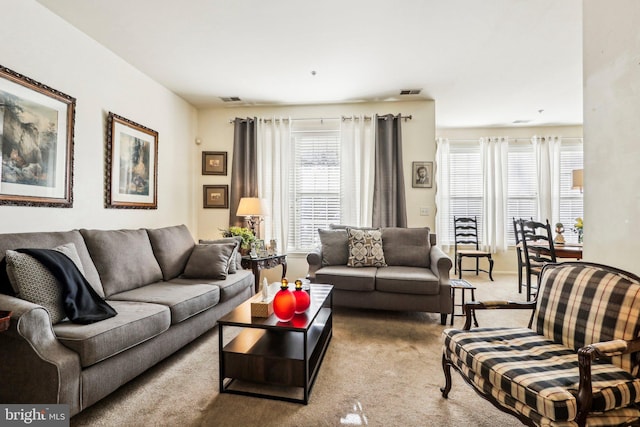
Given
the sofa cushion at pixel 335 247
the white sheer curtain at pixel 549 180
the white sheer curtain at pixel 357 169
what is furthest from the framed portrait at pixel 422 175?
the white sheer curtain at pixel 549 180

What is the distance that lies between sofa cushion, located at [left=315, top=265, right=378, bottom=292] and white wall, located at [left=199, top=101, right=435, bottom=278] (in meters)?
1.31

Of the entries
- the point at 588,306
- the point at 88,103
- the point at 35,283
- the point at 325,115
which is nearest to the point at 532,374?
the point at 588,306

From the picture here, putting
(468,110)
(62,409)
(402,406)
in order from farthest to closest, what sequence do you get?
(468,110) < (402,406) < (62,409)

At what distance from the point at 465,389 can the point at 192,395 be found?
1693 mm

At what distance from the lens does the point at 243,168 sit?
454 cm

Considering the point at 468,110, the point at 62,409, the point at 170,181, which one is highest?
the point at 468,110

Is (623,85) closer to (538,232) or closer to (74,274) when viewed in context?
(74,274)

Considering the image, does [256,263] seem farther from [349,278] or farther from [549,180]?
[549,180]

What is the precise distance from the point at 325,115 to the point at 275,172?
44.0 inches

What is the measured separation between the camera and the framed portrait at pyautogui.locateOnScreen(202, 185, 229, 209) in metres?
4.62

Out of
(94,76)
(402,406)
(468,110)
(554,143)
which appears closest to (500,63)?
(468,110)

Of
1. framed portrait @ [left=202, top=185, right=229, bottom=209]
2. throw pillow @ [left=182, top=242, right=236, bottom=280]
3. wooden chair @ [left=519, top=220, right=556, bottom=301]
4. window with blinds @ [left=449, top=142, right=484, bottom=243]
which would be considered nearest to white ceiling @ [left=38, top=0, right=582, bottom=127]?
framed portrait @ [left=202, top=185, right=229, bottom=209]

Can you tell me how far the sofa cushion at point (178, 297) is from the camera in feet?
7.32

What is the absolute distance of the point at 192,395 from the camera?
72.9 inches
